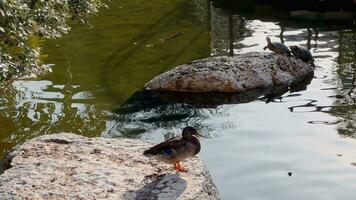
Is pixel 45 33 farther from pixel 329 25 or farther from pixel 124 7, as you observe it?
pixel 124 7

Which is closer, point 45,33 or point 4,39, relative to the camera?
point 4,39

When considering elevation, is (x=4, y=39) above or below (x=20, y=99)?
above

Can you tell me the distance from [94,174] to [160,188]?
0.77 metres

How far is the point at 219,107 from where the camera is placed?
11164 millimetres

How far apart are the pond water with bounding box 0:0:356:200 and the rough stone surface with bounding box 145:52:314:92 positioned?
20.3 inches

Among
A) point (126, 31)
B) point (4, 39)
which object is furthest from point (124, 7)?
point (4, 39)

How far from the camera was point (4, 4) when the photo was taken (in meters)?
6.87

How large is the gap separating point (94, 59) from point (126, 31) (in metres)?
3.29

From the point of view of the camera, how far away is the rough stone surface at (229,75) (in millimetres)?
11984

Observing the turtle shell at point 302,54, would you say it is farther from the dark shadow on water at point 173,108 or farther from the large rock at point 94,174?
the large rock at point 94,174

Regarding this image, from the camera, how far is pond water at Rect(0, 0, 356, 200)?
27.2ft

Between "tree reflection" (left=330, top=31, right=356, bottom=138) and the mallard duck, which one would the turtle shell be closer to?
"tree reflection" (left=330, top=31, right=356, bottom=138)

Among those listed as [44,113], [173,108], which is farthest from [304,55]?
[44,113]

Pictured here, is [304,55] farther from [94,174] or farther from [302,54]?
[94,174]
